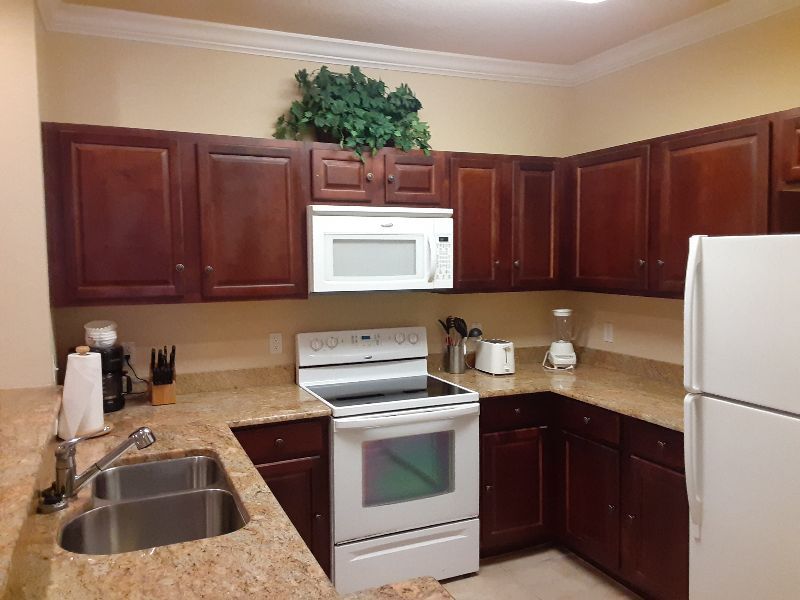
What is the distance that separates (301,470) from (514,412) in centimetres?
111

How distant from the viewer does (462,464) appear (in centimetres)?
299

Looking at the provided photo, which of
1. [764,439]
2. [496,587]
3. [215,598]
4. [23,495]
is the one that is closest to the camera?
[215,598]

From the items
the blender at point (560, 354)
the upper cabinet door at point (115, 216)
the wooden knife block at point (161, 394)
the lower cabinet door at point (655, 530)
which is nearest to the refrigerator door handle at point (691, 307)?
the lower cabinet door at point (655, 530)

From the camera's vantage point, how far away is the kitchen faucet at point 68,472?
1.70 meters

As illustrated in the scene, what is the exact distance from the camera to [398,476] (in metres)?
2.89

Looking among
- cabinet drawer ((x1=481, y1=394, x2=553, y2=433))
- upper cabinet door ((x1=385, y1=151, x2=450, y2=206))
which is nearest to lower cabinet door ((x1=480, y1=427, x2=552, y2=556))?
cabinet drawer ((x1=481, y1=394, x2=553, y2=433))

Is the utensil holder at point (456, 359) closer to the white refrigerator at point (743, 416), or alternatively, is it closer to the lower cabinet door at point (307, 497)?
the lower cabinet door at point (307, 497)

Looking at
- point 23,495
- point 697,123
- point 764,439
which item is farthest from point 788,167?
point 23,495

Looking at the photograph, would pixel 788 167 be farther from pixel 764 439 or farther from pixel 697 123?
pixel 764 439

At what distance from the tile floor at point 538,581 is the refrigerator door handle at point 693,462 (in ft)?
2.69

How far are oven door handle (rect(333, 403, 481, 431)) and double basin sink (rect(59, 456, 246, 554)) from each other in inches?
28.7

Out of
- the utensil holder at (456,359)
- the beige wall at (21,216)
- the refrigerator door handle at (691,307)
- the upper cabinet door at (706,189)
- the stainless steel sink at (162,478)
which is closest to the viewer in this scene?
the stainless steel sink at (162,478)

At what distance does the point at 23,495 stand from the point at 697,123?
315cm

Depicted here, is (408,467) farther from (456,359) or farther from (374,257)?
(374,257)
